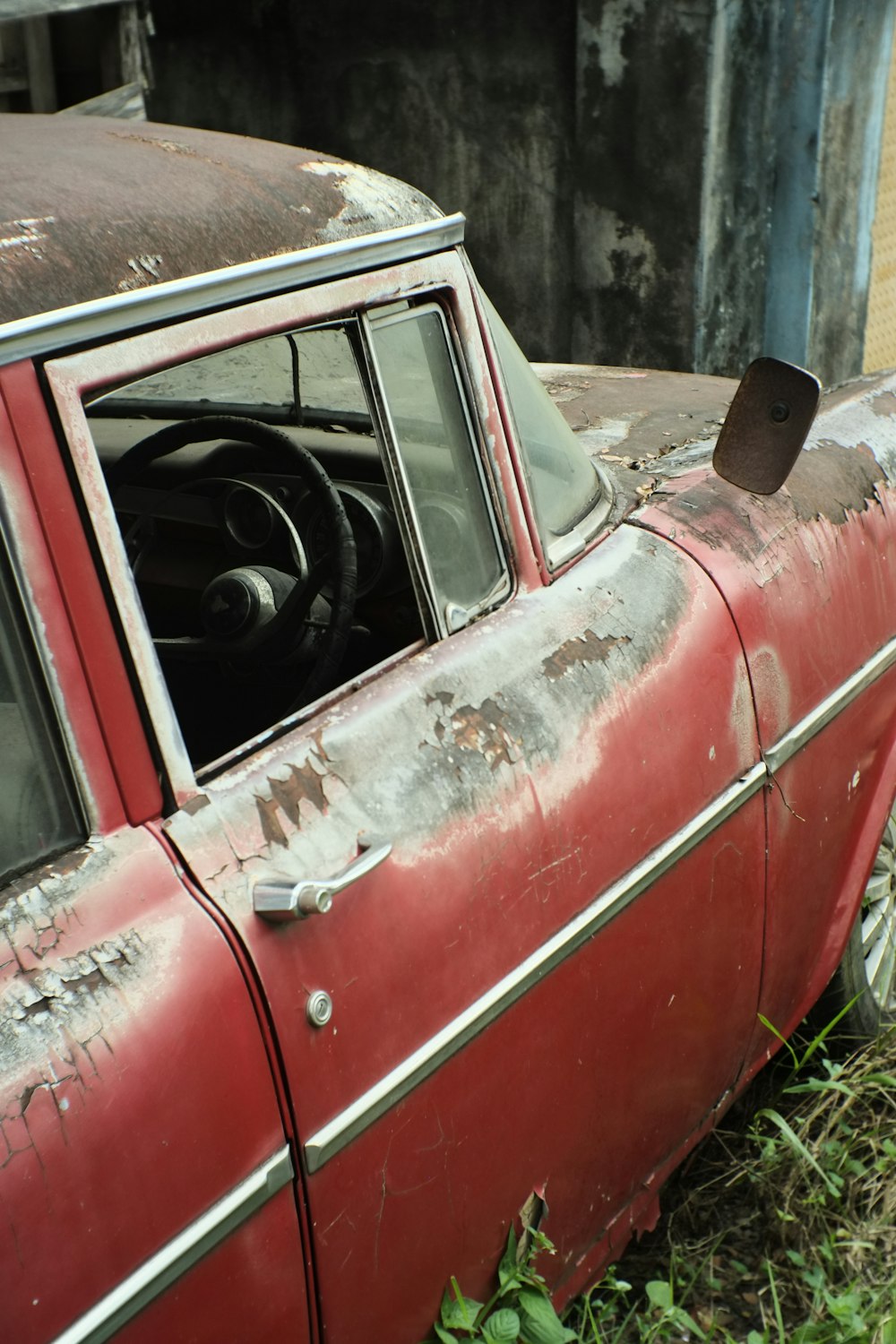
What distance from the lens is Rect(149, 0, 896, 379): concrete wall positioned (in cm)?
574

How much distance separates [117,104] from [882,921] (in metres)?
3.58

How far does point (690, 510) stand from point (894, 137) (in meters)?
5.12

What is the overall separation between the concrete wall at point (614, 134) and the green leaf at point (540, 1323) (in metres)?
4.71

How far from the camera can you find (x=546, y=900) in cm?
188

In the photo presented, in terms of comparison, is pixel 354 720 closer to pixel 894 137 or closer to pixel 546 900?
pixel 546 900

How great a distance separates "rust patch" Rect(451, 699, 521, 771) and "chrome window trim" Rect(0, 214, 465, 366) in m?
0.58

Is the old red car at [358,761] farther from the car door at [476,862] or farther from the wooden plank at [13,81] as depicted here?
the wooden plank at [13,81]

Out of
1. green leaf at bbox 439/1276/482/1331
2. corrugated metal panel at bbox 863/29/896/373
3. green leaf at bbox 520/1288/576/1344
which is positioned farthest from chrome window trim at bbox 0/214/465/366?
corrugated metal panel at bbox 863/29/896/373

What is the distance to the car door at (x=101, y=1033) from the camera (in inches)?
52.6

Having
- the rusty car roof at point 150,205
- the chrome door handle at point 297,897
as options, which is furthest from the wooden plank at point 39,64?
the chrome door handle at point 297,897

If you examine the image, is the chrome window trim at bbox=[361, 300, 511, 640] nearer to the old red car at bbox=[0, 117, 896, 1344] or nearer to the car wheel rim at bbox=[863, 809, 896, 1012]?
the old red car at bbox=[0, 117, 896, 1344]

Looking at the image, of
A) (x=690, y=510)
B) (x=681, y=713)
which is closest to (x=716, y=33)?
(x=690, y=510)

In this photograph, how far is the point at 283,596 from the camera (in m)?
2.15

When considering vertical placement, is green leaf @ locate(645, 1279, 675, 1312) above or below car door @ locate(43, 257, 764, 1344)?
below
